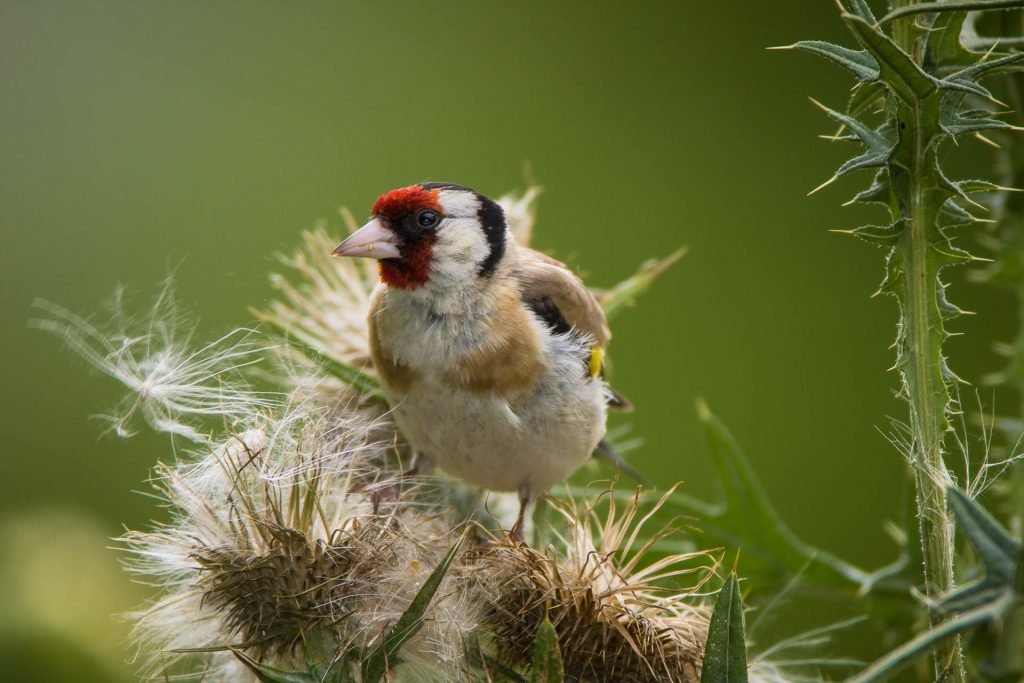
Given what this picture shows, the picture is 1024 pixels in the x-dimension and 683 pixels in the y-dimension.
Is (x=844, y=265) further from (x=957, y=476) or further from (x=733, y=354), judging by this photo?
(x=957, y=476)

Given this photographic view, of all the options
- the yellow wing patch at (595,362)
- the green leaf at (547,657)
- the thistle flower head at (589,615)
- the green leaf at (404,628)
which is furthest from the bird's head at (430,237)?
the green leaf at (547,657)

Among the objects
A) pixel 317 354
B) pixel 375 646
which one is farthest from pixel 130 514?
pixel 375 646

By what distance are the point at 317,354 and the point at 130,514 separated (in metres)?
2.25

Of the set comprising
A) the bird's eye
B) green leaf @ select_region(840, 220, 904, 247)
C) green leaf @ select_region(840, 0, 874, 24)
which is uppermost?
green leaf @ select_region(840, 0, 874, 24)

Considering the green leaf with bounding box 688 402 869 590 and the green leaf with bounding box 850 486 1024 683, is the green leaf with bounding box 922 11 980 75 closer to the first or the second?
the green leaf with bounding box 850 486 1024 683

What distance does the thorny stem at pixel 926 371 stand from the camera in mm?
935

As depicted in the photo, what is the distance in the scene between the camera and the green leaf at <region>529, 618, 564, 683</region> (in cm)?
92

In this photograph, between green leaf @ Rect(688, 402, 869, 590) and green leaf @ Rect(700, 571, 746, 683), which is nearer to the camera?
green leaf @ Rect(700, 571, 746, 683)

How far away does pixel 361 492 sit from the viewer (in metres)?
1.22

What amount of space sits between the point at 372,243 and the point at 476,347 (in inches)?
8.4

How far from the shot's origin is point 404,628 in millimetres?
996

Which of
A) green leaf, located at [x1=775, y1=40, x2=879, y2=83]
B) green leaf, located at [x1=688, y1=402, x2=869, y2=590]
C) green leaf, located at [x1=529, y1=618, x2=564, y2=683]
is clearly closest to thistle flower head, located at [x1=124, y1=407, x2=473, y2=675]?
green leaf, located at [x1=529, y1=618, x2=564, y2=683]

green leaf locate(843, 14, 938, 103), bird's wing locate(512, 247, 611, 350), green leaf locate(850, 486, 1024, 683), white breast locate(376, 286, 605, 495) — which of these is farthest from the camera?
bird's wing locate(512, 247, 611, 350)

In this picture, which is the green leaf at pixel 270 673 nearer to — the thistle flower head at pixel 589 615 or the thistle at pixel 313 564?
the thistle at pixel 313 564
